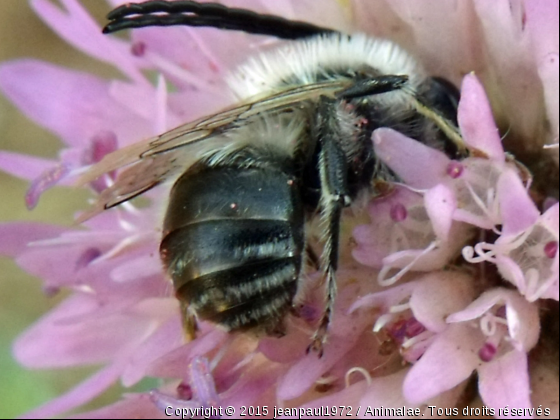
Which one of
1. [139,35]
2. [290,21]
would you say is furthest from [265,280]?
[139,35]

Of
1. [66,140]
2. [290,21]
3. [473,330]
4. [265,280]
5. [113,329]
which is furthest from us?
[66,140]

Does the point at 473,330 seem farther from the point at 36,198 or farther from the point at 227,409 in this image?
the point at 36,198

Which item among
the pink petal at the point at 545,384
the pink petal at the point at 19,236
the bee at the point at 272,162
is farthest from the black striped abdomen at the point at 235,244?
the pink petal at the point at 19,236

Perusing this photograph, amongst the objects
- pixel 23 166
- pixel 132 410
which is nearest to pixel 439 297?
pixel 132 410

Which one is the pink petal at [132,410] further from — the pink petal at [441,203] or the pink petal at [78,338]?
the pink petal at [441,203]

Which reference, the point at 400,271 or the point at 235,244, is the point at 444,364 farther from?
the point at 235,244

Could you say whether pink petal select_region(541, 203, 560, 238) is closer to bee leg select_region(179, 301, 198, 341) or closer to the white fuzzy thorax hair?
the white fuzzy thorax hair
